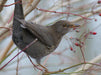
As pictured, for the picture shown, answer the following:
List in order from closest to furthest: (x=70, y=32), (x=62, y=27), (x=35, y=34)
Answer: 1. (x=35, y=34)
2. (x=62, y=27)
3. (x=70, y=32)

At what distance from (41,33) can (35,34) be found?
88 mm

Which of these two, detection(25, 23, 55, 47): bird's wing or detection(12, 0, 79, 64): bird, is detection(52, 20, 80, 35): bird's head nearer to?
detection(12, 0, 79, 64): bird

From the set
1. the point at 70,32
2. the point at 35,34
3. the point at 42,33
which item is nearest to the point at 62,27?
the point at 70,32

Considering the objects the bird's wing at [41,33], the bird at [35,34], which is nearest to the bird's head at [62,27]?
the bird at [35,34]

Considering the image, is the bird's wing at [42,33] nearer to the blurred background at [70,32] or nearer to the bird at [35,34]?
the bird at [35,34]

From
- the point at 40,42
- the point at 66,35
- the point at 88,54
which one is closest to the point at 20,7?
the point at 40,42

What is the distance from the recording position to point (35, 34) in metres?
1.80

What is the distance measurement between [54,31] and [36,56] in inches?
15.3

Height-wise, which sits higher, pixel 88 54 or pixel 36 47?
pixel 36 47

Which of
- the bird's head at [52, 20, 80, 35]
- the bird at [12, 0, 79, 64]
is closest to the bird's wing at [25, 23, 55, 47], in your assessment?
the bird at [12, 0, 79, 64]

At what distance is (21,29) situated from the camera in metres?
1.86

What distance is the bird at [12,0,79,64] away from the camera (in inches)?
68.8

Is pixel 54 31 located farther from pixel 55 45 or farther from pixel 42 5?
pixel 42 5

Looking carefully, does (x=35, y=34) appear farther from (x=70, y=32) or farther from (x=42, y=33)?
(x=70, y=32)
